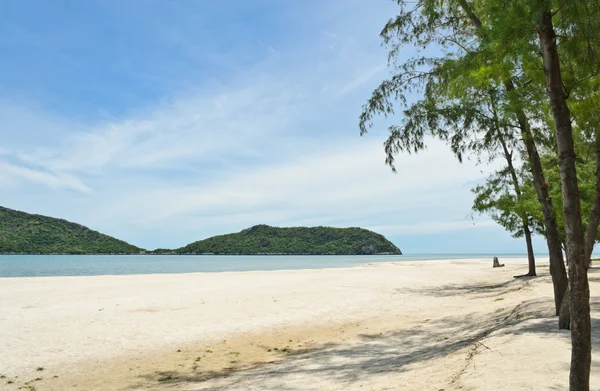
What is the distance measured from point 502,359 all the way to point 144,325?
11.1 metres

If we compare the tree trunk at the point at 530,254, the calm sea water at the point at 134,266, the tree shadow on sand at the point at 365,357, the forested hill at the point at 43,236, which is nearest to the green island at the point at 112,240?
the forested hill at the point at 43,236

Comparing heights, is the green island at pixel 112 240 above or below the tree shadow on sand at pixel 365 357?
above

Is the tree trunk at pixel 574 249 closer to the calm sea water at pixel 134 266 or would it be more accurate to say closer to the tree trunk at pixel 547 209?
the tree trunk at pixel 547 209

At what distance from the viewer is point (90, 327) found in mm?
14086

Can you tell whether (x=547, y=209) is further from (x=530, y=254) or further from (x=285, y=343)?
(x=530, y=254)

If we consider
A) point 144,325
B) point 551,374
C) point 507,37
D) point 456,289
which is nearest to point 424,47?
point 507,37

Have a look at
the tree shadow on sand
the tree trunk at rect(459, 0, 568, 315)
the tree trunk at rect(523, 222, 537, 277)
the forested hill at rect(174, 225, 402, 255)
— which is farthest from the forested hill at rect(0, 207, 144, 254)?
the tree trunk at rect(459, 0, 568, 315)

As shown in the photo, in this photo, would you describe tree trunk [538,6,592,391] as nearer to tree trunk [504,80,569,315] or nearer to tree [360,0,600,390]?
tree [360,0,600,390]

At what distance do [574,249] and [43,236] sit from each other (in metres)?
189

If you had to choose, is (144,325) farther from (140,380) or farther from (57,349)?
(140,380)

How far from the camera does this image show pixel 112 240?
→ 194250 millimetres

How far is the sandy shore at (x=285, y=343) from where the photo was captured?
7484 mm

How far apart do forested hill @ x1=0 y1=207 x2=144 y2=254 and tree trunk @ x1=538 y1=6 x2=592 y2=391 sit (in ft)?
588

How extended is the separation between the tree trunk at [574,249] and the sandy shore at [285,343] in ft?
3.42
